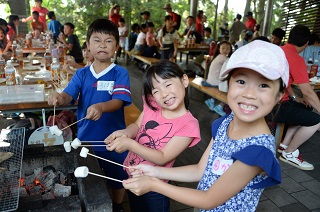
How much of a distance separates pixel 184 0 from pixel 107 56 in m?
17.1

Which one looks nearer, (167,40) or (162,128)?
(162,128)

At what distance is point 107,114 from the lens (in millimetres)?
2479

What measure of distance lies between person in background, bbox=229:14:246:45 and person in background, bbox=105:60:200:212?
11953 millimetres

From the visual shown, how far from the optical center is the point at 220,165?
1362 millimetres

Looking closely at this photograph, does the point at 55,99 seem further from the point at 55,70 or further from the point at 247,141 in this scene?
the point at 55,70

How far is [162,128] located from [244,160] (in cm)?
81

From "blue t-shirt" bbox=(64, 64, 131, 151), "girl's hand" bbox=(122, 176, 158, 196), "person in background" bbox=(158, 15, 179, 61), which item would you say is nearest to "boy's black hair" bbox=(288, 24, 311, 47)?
"blue t-shirt" bbox=(64, 64, 131, 151)

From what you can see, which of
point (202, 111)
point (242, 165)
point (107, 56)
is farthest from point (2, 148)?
point (202, 111)

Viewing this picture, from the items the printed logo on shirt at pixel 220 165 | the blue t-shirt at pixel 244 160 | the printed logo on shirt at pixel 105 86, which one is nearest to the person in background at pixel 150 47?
the printed logo on shirt at pixel 105 86

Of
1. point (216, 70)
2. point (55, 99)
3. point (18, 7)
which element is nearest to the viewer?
point (55, 99)

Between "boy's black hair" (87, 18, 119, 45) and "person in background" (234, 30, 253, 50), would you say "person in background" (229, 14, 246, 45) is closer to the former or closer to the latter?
"person in background" (234, 30, 253, 50)

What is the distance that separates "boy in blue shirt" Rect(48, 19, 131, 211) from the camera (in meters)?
2.34

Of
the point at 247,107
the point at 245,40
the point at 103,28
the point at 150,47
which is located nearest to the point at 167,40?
the point at 150,47

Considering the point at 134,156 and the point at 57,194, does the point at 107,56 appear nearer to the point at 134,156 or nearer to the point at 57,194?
the point at 134,156
